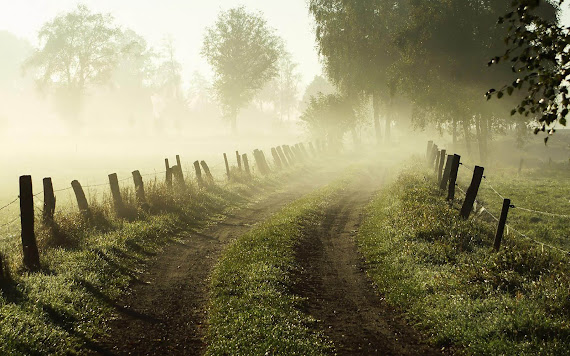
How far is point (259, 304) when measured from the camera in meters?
9.24

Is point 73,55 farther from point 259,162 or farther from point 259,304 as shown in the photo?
point 259,304

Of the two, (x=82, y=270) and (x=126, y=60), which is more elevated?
(x=126, y=60)

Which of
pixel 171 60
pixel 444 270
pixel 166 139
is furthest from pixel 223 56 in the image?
pixel 444 270

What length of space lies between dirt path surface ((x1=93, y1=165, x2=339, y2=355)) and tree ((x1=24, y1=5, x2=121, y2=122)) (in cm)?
5851

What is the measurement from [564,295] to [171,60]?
102 meters

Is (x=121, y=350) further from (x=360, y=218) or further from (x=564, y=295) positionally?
(x=360, y=218)

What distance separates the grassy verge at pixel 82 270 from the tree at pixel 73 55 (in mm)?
53786

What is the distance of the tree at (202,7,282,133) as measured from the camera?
237 feet

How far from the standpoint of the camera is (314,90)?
128875mm

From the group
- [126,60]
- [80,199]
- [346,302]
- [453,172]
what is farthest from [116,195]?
[126,60]

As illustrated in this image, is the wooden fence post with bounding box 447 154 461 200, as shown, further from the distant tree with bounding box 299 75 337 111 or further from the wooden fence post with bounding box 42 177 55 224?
the distant tree with bounding box 299 75 337 111

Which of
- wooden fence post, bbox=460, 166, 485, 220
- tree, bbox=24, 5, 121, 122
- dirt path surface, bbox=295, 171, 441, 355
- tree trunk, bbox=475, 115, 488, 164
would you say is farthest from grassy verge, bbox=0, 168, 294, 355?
tree, bbox=24, 5, 121, 122

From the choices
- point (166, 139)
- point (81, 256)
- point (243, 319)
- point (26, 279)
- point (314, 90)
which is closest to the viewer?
point (243, 319)

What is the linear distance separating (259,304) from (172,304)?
7.20 feet
